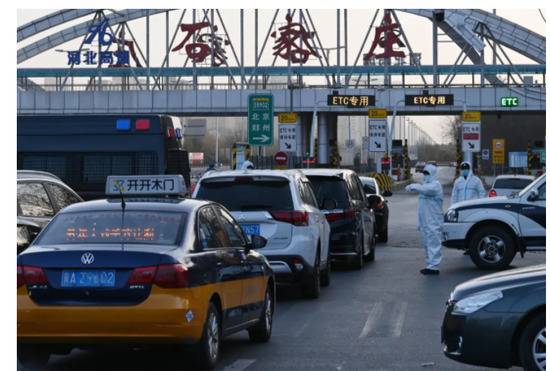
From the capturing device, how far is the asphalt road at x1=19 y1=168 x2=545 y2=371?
10.4 metres

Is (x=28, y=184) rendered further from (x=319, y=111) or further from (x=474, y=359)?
(x=319, y=111)

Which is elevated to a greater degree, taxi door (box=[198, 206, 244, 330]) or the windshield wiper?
the windshield wiper

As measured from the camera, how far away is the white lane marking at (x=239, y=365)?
10.1 meters

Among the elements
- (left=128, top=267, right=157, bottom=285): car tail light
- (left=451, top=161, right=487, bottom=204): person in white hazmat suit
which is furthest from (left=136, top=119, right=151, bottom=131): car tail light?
(left=128, top=267, right=157, bottom=285): car tail light

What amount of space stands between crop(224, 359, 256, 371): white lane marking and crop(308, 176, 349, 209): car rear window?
9.29 metres

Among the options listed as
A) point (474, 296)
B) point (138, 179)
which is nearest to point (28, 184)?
point (138, 179)

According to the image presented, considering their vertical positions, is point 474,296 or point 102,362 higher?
point 474,296

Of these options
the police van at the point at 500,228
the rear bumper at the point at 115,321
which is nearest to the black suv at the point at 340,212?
the police van at the point at 500,228

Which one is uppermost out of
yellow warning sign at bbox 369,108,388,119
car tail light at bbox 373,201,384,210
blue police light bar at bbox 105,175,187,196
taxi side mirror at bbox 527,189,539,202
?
yellow warning sign at bbox 369,108,388,119

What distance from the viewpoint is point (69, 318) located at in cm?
923

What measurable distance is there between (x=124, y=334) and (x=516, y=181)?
103ft

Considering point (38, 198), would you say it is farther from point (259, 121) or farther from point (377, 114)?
point (377, 114)

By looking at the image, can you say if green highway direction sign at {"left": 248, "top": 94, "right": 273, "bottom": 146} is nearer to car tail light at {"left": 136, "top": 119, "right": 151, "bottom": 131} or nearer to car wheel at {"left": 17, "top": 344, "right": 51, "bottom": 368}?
car tail light at {"left": 136, "top": 119, "right": 151, "bottom": 131}

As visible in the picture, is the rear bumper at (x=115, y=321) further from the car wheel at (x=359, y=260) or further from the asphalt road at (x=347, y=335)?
the car wheel at (x=359, y=260)
